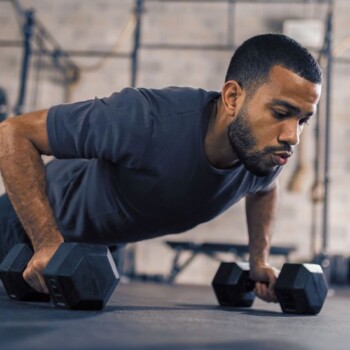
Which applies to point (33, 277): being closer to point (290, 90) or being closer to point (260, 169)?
point (260, 169)

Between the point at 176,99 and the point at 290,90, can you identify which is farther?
the point at 176,99

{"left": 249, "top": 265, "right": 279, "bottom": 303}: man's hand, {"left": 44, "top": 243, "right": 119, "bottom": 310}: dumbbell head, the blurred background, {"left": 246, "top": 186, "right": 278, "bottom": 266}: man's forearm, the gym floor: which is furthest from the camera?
the blurred background

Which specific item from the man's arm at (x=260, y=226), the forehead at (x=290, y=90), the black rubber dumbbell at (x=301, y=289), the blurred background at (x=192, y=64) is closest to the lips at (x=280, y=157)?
the forehead at (x=290, y=90)

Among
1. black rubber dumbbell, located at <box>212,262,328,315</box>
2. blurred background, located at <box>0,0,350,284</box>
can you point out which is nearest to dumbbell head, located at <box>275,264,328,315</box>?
black rubber dumbbell, located at <box>212,262,328,315</box>

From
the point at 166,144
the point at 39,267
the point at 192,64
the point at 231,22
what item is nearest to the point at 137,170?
the point at 166,144

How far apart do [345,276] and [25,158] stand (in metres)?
3.60

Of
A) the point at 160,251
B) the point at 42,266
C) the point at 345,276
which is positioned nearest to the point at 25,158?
the point at 42,266

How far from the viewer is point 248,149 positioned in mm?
1542

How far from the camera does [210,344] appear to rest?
0.94m

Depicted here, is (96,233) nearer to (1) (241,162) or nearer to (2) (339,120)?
Answer: (1) (241,162)

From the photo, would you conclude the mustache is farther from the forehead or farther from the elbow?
the elbow

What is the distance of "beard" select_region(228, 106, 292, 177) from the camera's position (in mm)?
1528

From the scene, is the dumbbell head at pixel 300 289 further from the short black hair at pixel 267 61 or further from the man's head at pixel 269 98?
the short black hair at pixel 267 61

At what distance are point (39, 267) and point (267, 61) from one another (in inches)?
27.3
